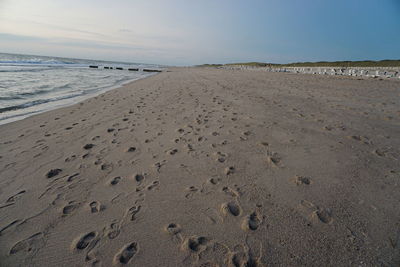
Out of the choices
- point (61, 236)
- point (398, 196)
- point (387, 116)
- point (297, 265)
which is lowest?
point (61, 236)

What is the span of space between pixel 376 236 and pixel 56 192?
4062mm

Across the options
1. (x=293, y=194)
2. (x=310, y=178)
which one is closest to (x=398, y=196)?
(x=310, y=178)

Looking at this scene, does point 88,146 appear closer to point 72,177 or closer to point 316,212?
point 72,177

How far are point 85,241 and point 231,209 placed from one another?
5.51 feet

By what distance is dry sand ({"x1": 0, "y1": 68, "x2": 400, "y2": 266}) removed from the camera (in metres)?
1.85

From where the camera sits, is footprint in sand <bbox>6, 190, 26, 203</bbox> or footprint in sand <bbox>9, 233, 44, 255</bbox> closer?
footprint in sand <bbox>9, 233, 44, 255</bbox>

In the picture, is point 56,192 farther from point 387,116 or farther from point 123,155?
point 387,116

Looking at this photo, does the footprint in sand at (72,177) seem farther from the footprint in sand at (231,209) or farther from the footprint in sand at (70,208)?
the footprint in sand at (231,209)

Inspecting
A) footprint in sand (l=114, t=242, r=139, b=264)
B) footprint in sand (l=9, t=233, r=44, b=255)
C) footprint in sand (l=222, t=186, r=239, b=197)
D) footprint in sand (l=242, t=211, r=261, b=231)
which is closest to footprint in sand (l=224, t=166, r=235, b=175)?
footprint in sand (l=222, t=186, r=239, b=197)

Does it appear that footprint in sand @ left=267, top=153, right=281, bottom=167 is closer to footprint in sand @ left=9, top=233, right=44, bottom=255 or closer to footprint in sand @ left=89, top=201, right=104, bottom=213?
footprint in sand @ left=89, top=201, right=104, bottom=213

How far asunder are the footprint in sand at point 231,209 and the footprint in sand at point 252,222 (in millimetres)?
139

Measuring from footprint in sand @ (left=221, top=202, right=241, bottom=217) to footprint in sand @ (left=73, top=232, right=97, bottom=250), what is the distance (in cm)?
148

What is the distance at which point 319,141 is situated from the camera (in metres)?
4.20

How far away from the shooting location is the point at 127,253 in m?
1.85
